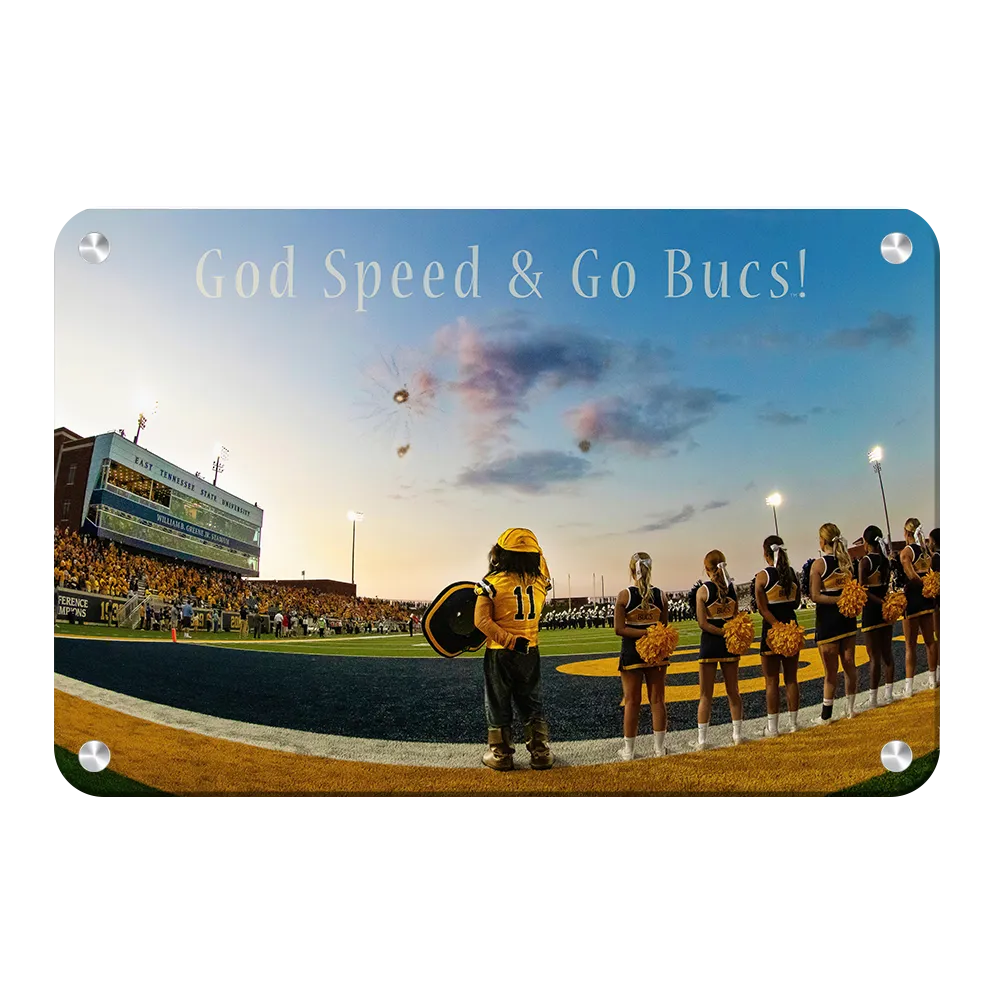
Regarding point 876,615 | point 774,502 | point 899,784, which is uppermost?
point 774,502

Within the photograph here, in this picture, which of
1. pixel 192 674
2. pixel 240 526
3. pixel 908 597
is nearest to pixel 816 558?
pixel 908 597

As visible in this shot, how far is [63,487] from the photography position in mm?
2818

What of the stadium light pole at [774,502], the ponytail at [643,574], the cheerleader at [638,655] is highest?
the stadium light pole at [774,502]

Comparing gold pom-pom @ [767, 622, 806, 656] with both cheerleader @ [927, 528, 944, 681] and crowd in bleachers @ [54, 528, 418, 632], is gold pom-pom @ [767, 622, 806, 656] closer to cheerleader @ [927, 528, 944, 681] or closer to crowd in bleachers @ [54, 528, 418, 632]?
cheerleader @ [927, 528, 944, 681]

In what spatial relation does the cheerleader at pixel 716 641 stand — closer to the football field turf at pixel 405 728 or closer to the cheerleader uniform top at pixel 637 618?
the football field turf at pixel 405 728

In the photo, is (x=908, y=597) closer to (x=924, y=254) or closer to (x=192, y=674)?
(x=924, y=254)

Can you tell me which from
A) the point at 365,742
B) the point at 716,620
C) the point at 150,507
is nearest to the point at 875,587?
the point at 716,620

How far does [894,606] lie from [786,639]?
67 cm

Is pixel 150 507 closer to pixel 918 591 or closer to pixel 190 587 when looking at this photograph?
pixel 190 587

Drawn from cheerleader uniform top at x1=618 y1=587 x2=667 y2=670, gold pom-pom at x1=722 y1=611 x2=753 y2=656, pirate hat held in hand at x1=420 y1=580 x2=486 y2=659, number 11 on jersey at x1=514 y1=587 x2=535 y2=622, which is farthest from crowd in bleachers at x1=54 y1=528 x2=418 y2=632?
gold pom-pom at x1=722 y1=611 x2=753 y2=656

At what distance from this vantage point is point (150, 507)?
297cm

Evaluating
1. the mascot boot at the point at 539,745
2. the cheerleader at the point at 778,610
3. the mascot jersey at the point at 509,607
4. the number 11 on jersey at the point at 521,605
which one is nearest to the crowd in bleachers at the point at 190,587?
the mascot jersey at the point at 509,607

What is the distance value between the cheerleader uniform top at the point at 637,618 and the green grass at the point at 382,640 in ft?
0.23

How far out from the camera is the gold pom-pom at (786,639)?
289 centimetres
